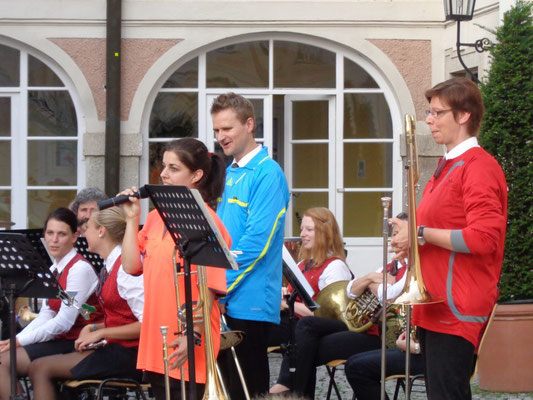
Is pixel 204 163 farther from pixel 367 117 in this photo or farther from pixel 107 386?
pixel 367 117

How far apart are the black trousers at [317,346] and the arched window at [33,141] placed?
15.8ft

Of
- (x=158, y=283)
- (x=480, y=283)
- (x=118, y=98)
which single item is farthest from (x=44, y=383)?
(x=118, y=98)

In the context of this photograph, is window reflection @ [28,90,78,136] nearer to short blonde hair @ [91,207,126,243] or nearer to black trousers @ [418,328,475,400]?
short blonde hair @ [91,207,126,243]

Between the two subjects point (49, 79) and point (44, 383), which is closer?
point (44, 383)

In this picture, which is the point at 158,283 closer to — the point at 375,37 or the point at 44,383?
the point at 44,383

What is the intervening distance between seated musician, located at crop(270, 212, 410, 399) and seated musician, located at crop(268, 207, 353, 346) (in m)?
0.39

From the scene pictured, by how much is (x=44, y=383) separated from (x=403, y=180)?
570 centimetres

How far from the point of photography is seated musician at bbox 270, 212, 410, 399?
6.00 metres

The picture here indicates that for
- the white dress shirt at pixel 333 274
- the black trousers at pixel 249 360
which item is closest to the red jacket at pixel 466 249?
the black trousers at pixel 249 360

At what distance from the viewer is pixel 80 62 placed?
10.1 metres

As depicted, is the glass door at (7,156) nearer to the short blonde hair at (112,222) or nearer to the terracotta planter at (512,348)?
the short blonde hair at (112,222)

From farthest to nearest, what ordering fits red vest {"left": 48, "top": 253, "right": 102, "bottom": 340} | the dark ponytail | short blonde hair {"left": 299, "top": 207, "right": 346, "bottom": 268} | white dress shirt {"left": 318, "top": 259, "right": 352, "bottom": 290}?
short blonde hair {"left": 299, "top": 207, "right": 346, "bottom": 268}, white dress shirt {"left": 318, "top": 259, "right": 352, "bottom": 290}, red vest {"left": 48, "top": 253, "right": 102, "bottom": 340}, the dark ponytail

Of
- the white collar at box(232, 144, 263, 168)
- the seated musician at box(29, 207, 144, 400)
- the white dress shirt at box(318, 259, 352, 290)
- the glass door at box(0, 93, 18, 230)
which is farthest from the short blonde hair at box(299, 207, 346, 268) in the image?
the glass door at box(0, 93, 18, 230)

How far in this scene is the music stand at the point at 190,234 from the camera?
3.59 metres
